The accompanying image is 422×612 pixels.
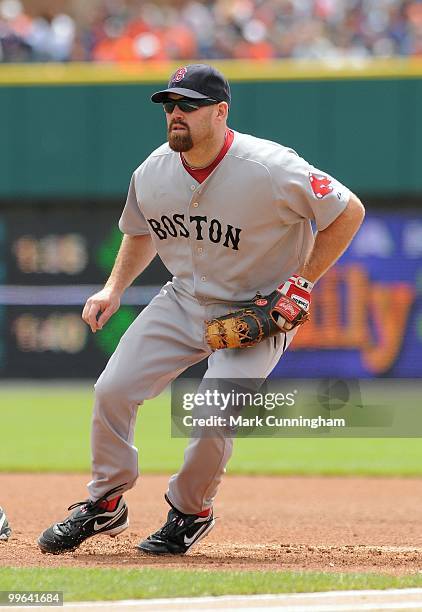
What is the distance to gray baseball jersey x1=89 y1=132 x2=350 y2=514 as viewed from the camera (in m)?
4.63

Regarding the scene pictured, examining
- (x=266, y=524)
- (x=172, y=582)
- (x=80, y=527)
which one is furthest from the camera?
(x=266, y=524)

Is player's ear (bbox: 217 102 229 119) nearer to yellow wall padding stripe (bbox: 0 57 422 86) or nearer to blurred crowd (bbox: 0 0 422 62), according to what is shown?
yellow wall padding stripe (bbox: 0 57 422 86)

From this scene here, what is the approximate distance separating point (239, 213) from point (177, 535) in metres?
1.30

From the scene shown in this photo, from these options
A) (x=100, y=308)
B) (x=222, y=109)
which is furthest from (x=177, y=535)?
(x=222, y=109)

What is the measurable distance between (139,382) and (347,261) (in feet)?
26.7

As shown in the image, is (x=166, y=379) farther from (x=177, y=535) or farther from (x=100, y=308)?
(x=177, y=535)

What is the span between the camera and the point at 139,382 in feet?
15.6

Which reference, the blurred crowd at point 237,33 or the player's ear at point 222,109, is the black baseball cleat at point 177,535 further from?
the blurred crowd at point 237,33

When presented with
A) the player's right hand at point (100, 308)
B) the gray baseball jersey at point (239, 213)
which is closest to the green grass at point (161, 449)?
the player's right hand at point (100, 308)

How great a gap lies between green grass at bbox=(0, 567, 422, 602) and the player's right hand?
1.05m

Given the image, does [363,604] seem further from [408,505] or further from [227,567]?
[408,505]

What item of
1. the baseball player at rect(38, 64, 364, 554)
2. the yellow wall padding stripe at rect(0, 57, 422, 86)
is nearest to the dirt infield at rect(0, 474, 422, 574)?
the baseball player at rect(38, 64, 364, 554)

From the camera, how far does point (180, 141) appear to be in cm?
457

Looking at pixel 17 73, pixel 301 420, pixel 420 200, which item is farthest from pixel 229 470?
pixel 17 73
